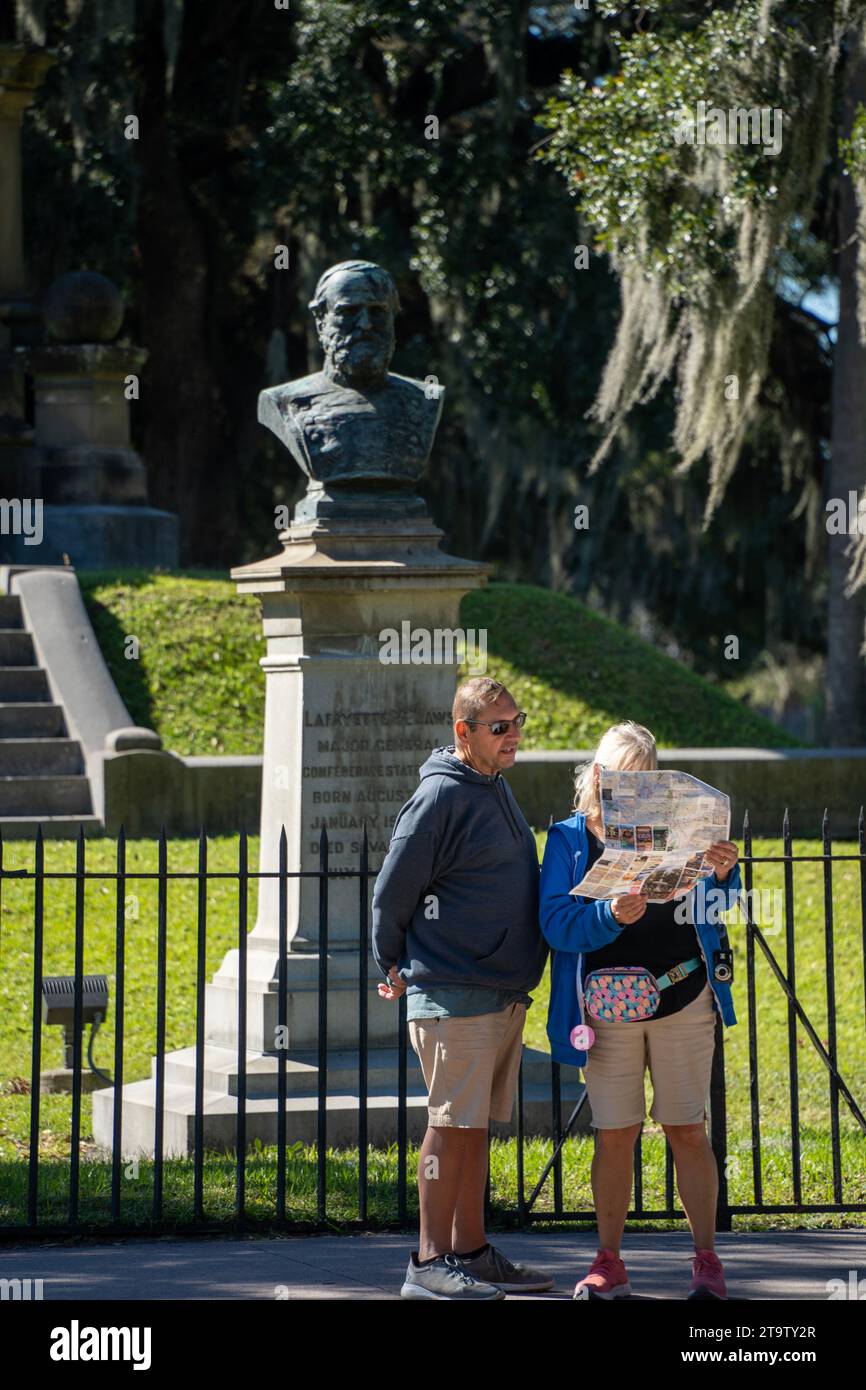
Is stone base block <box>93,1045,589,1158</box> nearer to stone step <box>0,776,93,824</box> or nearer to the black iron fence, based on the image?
the black iron fence

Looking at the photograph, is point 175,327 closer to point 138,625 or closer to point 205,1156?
point 138,625

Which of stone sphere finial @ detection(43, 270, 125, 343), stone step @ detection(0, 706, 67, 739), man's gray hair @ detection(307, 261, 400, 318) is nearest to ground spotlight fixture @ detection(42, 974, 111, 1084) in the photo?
man's gray hair @ detection(307, 261, 400, 318)

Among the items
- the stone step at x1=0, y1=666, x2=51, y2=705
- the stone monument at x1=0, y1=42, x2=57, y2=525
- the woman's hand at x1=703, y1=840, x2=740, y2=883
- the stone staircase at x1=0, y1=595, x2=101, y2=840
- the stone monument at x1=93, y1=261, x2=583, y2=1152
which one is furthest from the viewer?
the stone monument at x1=0, y1=42, x2=57, y2=525

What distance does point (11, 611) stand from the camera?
15.0 metres

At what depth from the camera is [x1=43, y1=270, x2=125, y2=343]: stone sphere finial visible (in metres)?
17.6

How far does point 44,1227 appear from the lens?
627 centimetres

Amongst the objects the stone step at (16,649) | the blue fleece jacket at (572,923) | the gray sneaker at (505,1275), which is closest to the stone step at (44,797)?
the stone step at (16,649)

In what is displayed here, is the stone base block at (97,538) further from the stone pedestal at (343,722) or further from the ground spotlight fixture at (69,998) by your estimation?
the stone pedestal at (343,722)

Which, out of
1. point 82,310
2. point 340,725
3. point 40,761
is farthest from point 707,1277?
point 82,310

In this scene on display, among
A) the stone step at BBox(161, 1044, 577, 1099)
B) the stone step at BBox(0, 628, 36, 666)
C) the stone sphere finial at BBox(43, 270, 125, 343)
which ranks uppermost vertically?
the stone sphere finial at BBox(43, 270, 125, 343)

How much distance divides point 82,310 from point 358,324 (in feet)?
32.7

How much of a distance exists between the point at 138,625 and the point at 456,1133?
10.3 meters

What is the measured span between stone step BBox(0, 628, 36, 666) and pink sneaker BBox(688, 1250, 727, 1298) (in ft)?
32.9

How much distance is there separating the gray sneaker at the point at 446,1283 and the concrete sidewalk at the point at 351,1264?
129 millimetres
